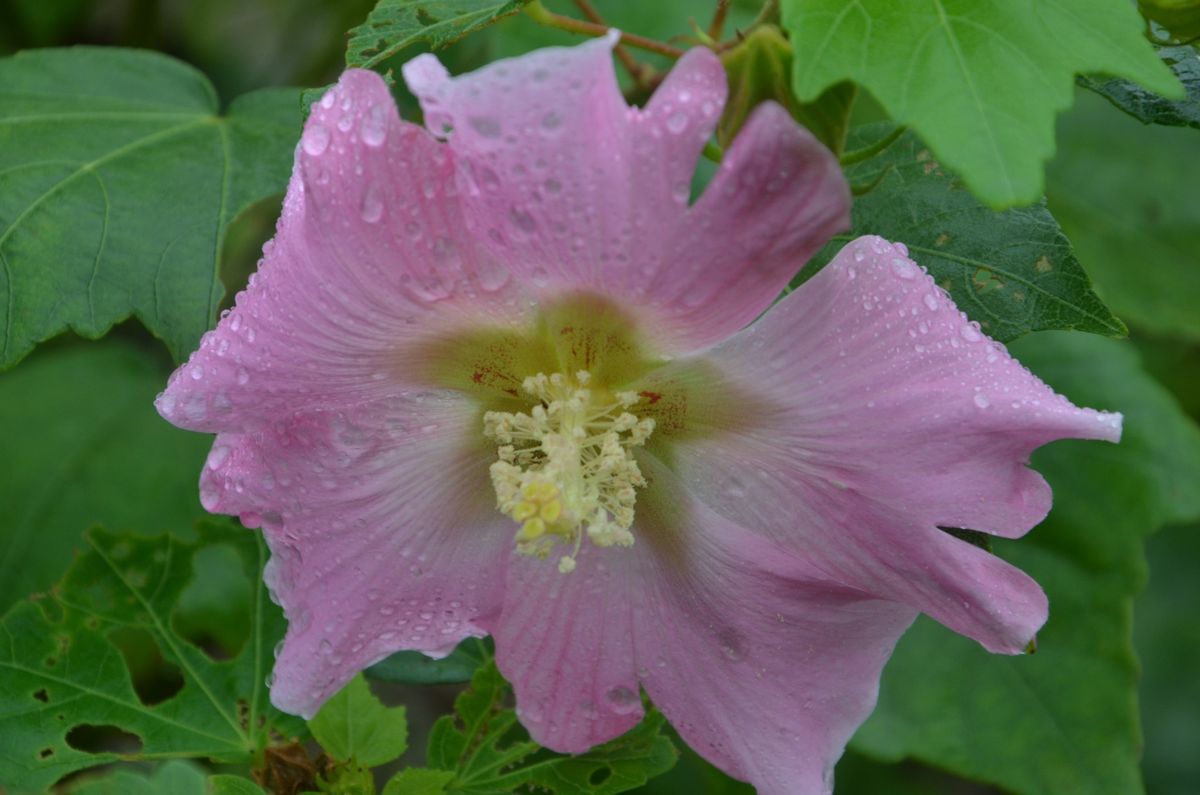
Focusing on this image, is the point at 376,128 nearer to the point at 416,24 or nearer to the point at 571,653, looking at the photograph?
the point at 416,24

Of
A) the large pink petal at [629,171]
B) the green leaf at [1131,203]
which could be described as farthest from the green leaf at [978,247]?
the green leaf at [1131,203]

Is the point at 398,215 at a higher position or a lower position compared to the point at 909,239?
higher

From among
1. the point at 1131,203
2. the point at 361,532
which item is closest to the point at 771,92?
the point at 361,532

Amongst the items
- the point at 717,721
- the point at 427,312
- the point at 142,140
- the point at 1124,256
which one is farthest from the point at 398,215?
the point at 1124,256

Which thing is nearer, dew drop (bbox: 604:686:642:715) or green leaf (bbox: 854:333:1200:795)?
dew drop (bbox: 604:686:642:715)

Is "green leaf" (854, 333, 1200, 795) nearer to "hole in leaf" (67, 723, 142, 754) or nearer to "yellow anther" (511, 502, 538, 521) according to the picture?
"yellow anther" (511, 502, 538, 521)

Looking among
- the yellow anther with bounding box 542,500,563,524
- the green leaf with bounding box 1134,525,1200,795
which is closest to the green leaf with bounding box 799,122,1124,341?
the yellow anther with bounding box 542,500,563,524

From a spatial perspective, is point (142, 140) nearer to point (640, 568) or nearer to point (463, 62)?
point (463, 62)
